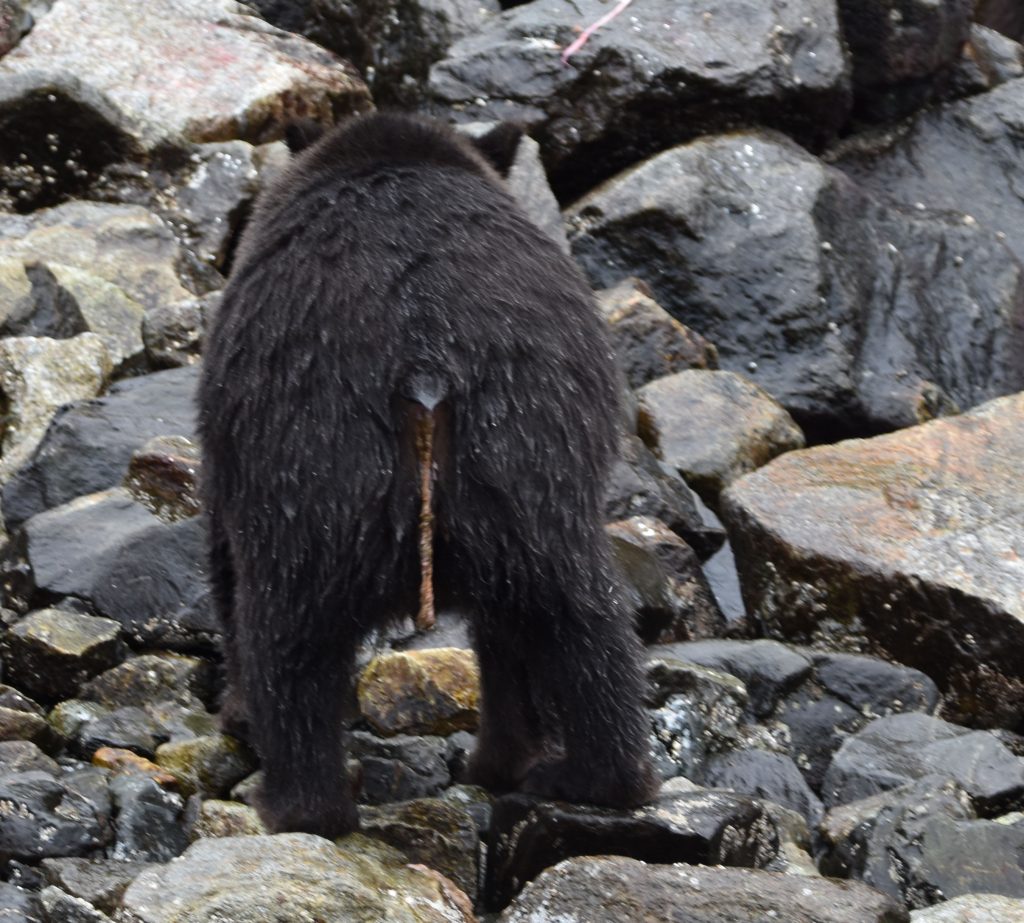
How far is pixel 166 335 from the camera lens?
27.2 feet

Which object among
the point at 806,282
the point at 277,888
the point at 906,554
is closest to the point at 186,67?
the point at 806,282

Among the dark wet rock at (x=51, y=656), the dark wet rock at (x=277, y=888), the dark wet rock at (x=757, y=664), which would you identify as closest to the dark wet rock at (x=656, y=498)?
the dark wet rock at (x=757, y=664)

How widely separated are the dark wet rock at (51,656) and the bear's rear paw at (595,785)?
6.40ft

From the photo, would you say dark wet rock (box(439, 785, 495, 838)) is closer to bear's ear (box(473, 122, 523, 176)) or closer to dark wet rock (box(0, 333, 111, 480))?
bear's ear (box(473, 122, 523, 176))

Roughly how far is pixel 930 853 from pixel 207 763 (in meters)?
2.21

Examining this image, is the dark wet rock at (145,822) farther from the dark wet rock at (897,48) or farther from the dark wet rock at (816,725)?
the dark wet rock at (897,48)

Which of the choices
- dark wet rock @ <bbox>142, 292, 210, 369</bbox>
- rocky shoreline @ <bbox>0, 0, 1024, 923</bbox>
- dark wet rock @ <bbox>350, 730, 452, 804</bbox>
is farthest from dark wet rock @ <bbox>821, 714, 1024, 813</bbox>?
dark wet rock @ <bbox>142, 292, 210, 369</bbox>

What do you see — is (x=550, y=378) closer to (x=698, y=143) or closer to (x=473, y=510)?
(x=473, y=510)

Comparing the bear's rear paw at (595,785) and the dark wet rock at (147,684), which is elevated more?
the bear's rear paw at (595,785)

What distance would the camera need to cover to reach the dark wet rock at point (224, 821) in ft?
15.7

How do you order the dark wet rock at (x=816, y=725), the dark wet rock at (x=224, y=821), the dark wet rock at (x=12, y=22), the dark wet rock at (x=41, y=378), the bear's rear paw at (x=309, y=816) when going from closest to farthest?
the bear's rear paw at (x=309, y=816), the dark wet rock at (x=224, y=821), the dark wet rock at (x=816, y=725), the dark wet rock at (x=41, y=378), the dark wet rock at (x=12, y=22)

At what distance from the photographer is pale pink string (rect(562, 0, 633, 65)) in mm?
10242

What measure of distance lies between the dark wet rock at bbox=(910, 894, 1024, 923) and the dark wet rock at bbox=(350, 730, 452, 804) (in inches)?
65.1

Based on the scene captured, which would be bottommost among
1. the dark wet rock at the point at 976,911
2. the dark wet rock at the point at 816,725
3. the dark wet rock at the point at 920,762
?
the dark wet rock at the point at 816,725
